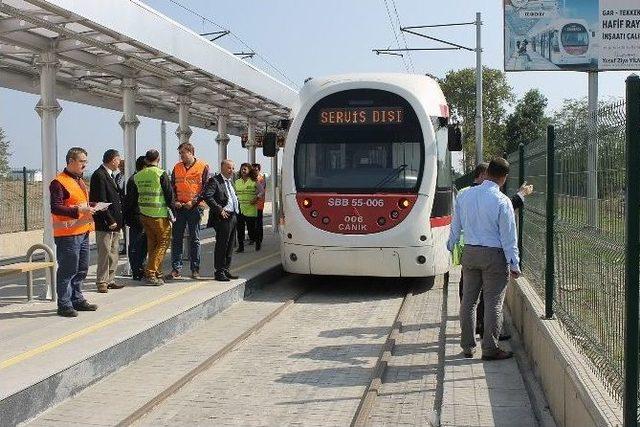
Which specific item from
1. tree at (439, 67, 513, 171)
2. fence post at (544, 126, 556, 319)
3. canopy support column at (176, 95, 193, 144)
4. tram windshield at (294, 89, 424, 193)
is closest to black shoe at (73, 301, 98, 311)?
tram windshield at (294, 89, 424, 193)

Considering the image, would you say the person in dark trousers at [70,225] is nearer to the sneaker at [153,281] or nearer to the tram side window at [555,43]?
the sneaker at [153,281]

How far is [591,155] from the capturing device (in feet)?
16.4

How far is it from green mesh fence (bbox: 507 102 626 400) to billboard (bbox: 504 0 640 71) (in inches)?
689

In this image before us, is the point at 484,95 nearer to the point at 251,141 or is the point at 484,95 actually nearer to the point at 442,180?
the point at 251,141

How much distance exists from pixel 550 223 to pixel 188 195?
5.61 m

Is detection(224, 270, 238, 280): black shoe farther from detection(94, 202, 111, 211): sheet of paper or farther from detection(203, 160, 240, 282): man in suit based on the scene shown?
detection(94, 202, 111, 211): sheet of paper

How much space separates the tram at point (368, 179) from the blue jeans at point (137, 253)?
6.31 ft

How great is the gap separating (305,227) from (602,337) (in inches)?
263

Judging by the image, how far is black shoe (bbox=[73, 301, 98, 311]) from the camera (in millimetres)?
8594

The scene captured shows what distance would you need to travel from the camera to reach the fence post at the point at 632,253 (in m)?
3.76

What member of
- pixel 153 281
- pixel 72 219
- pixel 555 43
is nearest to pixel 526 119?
pixel 555 43

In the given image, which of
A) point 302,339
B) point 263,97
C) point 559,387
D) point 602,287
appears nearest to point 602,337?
point 602,287

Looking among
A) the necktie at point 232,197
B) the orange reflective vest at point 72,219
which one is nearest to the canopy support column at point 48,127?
the orange reflective vest at point 72,219

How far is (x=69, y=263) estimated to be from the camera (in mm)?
7977
